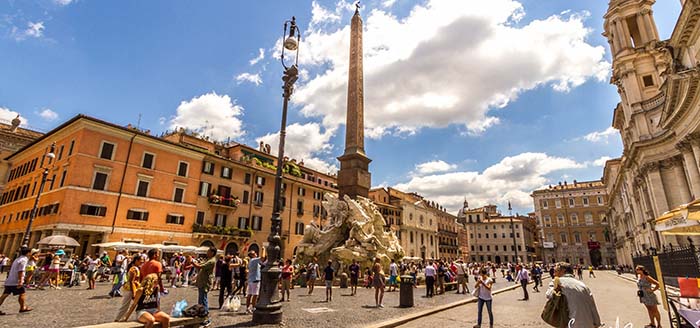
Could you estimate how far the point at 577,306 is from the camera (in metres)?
3.63

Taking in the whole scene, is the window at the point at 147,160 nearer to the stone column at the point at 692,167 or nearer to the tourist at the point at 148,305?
the tourist at the point at 148,305

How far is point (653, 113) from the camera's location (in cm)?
2859

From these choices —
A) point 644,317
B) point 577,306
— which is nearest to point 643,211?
point 644,317

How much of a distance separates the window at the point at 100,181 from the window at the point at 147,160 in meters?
2.59

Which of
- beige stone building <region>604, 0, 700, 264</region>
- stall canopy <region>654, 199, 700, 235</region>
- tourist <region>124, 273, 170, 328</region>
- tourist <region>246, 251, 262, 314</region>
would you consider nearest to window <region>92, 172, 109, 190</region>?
tourist <region>246, 251, 262, 314</region>

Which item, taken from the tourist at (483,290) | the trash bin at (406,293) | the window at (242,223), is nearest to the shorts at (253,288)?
the trash bin at (406,293)

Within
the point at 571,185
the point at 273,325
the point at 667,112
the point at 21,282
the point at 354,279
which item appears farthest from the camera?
the point at 571,185

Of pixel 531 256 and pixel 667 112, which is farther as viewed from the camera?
pixel 531 256

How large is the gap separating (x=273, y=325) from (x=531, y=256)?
274ft

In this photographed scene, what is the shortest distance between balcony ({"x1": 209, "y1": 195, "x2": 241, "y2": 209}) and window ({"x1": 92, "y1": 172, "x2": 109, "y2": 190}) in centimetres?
768

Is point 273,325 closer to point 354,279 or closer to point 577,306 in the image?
point 577,306

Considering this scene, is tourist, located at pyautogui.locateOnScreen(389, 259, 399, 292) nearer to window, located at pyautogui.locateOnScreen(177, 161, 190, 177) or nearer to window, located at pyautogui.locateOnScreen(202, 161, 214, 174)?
window, located at pyautogui.locateOnScreen(177, 161, 190, 177)

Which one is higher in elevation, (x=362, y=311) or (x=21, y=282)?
(x=21, y=282)

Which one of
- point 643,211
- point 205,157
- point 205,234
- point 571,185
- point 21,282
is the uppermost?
point 571,185
